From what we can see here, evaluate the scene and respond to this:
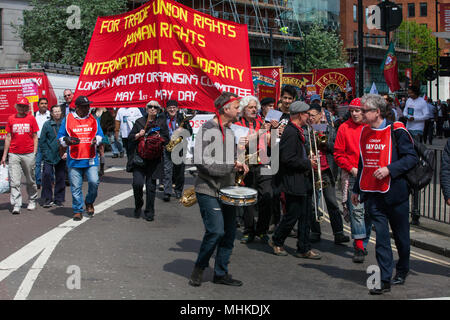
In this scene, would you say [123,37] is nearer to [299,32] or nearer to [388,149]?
[388,149]

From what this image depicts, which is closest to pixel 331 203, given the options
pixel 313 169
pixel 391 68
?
pixel 313 169

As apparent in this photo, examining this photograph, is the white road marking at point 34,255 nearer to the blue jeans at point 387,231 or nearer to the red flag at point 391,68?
the blue jeans at point 387,231

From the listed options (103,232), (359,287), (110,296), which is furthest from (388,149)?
(103,232)

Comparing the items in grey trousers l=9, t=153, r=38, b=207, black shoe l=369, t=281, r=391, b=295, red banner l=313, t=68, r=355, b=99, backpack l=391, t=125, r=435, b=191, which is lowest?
black shoe l=369, t=281, r=391, b=295

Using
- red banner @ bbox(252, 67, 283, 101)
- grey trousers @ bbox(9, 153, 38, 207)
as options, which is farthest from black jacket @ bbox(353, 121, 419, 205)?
red banner @ bbox(252, 67, 283, 101)

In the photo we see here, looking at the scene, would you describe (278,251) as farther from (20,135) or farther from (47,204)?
(20,135)

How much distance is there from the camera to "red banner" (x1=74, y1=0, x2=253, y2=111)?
1240 centimetres

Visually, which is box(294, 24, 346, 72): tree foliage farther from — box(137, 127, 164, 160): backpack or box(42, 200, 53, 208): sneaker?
box(137, 127, 164, 160): backpack

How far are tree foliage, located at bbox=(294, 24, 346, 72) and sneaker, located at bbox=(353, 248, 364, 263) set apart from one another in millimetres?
55943

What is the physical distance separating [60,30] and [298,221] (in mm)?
33226

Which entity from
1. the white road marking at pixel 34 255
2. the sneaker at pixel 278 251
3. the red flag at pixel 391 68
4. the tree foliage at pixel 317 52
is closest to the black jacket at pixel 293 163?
the sneaker at pixel 278 251

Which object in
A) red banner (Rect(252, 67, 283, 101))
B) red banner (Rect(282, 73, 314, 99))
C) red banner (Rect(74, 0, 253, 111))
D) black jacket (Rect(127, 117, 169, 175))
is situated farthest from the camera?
red banner (Rect(282, 73, 314, 99))

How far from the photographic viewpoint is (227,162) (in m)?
6.43
